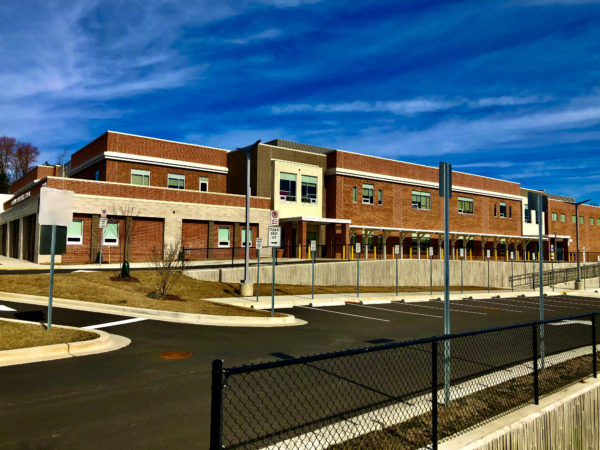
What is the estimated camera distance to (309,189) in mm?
43562

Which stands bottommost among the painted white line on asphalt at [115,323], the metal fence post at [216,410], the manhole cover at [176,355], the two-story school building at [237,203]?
the manhole cover at [176,355]

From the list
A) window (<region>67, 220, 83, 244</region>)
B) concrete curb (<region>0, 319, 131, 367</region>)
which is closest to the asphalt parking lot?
concrete curb (<region>0, 319, 131, 367</region>)

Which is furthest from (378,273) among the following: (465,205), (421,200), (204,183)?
(465,205)

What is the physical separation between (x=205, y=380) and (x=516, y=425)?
4.74 meters

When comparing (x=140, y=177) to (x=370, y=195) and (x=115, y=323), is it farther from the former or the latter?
(x=115, y=323)

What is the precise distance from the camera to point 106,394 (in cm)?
657

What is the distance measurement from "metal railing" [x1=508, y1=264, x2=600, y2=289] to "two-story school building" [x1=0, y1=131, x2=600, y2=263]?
103 inches

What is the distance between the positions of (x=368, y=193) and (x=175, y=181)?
63.5 ft

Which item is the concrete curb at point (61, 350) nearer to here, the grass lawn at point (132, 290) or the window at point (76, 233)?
the grass lawn at point (132, 290)

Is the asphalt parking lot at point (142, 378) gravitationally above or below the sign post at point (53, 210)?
below

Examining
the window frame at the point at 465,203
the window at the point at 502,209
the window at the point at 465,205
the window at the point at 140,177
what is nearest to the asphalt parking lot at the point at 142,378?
the window at the point at 140,177

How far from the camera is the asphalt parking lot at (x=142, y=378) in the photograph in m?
5.22

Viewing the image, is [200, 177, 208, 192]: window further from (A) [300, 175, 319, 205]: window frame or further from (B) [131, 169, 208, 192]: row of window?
(A) [300, 175, 319, 205]: window frame

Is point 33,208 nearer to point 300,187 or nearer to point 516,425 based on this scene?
point 300,187
